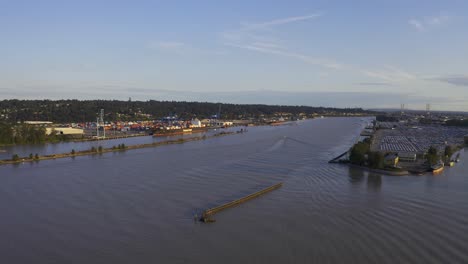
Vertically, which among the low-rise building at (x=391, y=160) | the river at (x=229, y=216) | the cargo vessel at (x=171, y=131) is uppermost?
the low-rise building at (x=391, y=160)

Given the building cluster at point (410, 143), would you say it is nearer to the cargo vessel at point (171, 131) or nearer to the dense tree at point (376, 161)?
the dense tree at point (376, 161)

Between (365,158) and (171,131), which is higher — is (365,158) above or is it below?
above

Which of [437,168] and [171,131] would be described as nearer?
[437,168]

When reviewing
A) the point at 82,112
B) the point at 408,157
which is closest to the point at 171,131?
the point at 82,112

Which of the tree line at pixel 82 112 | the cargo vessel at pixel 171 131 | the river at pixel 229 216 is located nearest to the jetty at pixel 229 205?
the river at pixel 229 216

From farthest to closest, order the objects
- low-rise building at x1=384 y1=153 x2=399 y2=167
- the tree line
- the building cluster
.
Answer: the tree line → the building cluster → low-rise building at x1=384 y1=153 x2=399 y2=167

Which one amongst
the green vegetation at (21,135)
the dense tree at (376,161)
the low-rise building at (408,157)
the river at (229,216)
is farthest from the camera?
the green vegetation at (21,135)

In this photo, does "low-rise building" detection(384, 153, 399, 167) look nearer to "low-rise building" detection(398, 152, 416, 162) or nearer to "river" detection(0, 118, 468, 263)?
"low-rise building" detection(398, 152, 416, 162)

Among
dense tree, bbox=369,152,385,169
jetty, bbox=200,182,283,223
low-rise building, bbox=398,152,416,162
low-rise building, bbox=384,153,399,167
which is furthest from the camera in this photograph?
low-rise building, bbox=398,152,416,162

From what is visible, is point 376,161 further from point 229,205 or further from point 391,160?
point 229,205

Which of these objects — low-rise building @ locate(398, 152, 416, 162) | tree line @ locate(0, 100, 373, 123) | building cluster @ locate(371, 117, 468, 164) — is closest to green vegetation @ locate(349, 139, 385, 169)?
building cluster @ locate(371, 117, 468, 164)
